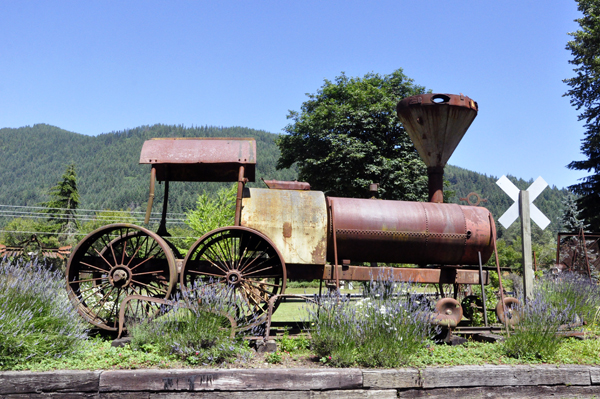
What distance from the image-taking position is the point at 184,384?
15.9 ft

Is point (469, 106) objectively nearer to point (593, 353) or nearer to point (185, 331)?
point (593, 353)

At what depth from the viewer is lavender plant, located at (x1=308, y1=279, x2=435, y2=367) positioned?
5.41 metres

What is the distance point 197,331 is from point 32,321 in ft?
6.32

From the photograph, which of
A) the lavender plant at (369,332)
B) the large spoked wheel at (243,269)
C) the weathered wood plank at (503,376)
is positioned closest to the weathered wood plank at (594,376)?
the weathered wood plank at (503,376)

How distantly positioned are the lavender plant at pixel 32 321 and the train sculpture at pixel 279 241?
0.87 m

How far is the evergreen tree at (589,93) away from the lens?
2503cm

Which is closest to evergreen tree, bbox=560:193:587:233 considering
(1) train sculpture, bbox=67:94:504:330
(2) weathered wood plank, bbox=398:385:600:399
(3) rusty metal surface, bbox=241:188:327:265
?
(1) train sculpture, bbox=67:94:504:330

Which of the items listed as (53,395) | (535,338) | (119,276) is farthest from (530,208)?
(53,395)

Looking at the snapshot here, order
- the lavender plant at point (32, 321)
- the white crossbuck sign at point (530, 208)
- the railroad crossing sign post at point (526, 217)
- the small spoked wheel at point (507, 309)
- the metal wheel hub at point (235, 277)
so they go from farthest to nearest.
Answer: the white crossbuck sign at point (530, 208) < the railroad crossing sign post at point (526, 217) < the small spoked wheel at point (507, 309) < the metal wheel hub at point (235, 277) < the lavender plant at point (32, 321)

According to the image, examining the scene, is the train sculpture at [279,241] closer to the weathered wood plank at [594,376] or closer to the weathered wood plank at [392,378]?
the weathered wood plank at [392,378]

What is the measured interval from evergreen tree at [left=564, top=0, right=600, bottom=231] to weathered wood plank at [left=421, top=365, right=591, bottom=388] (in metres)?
23.3

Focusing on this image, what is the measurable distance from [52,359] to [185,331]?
1462 mm

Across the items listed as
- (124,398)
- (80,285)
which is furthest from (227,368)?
(80,285)

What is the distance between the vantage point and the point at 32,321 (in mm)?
5414
